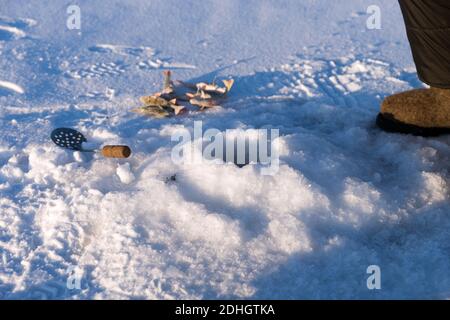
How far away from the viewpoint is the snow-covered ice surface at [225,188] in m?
2.69

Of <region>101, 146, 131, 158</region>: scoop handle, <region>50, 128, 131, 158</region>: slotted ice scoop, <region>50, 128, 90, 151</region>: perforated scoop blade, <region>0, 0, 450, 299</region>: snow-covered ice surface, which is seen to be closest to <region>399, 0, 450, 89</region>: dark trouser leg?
<region>0, 0, 450, 299</region>: snow-covered ice surface

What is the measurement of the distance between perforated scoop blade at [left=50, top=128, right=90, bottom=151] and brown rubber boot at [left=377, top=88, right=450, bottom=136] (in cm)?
246

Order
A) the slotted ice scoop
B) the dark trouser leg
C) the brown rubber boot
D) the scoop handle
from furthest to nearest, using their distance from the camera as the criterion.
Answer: the slotted ice scoop → the brown rubber boot → the scoop handle → the dark trouser leg

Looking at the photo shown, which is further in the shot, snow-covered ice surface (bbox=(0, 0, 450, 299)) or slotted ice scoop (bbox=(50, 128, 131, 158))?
slotted ice scoop (bbox=(50, 128, 131, 158))

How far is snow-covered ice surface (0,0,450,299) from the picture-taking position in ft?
8.83

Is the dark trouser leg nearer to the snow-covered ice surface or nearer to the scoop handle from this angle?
the snow-covered ice surface

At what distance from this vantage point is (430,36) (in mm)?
2729

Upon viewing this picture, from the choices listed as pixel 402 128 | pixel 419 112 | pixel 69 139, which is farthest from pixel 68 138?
pixel 419 112

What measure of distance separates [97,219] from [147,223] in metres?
0.37

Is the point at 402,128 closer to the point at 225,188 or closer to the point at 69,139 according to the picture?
the point at 225,188

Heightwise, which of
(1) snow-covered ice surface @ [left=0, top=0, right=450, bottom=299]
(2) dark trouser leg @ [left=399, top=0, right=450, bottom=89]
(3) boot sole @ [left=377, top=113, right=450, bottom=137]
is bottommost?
(1) snow-covered ice surface @ [left=0, top=0, right=450, bottom=299]

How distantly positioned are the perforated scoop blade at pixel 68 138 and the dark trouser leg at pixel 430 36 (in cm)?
254

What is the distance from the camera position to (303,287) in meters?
2.57

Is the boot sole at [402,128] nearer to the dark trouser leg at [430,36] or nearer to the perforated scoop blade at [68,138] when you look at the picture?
the dark trouser leg at [430,36]
